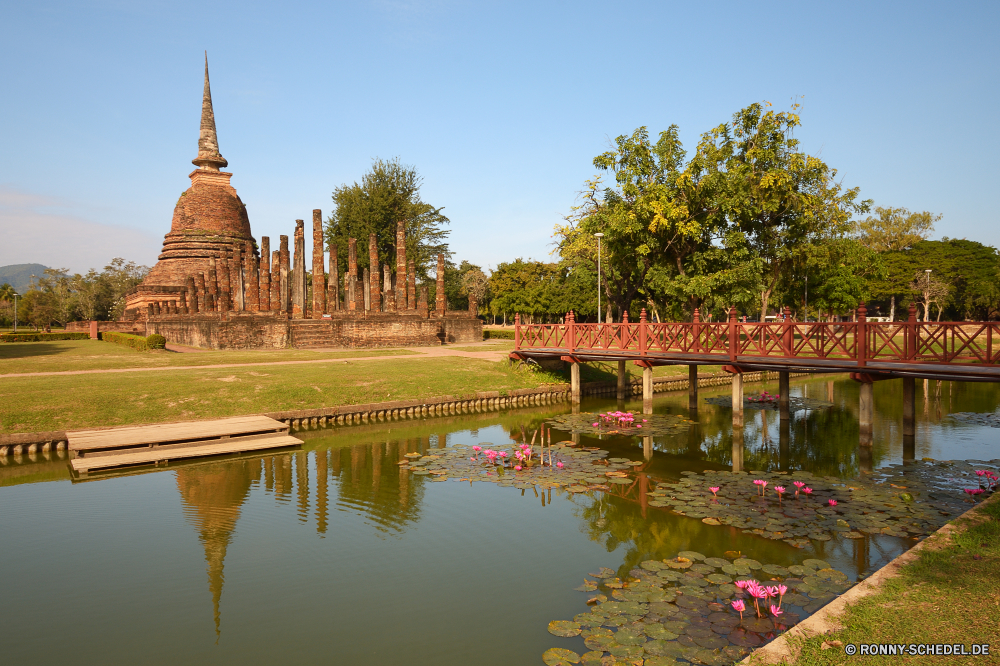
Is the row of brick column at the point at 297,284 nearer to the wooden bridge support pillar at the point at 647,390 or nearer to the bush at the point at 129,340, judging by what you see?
the bush at the point at 129,340

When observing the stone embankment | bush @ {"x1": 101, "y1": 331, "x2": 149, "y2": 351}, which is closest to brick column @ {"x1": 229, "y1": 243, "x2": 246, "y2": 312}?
bush @ {"x1": 101, "y1": 331, "x2": 149, "y2": 351}

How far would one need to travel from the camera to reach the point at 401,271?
3859cm

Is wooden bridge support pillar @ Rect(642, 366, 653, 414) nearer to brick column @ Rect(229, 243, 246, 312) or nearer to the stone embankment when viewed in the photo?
the stone embankment

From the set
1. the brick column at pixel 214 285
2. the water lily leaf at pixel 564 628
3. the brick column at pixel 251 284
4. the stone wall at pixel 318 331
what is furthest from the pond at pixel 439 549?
the brick column at pixel 214 285

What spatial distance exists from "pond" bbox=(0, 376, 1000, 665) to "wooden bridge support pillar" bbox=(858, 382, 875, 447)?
1.82 feet

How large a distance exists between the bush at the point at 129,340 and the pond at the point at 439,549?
2104 centimetres

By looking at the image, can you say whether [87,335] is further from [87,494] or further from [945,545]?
[945,545]

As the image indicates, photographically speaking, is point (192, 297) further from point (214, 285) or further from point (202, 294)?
point (214, 285)

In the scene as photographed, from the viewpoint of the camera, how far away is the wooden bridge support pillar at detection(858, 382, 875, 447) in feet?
46.7

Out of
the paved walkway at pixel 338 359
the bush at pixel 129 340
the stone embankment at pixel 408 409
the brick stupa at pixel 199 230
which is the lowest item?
the stone embankment at pixel 408 409

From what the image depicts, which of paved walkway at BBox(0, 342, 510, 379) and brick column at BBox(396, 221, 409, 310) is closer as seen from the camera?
paved walkway at BBox(0, 342, 510, 379)

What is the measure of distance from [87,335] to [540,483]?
52628 mm

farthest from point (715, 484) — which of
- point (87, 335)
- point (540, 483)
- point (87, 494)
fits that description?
point (87, 335)

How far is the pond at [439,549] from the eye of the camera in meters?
6.61
